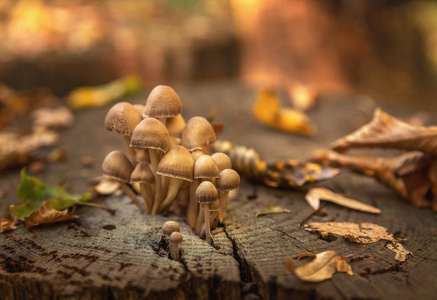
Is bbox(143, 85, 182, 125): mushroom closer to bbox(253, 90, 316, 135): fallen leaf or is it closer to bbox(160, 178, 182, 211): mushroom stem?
bbox(160, 178, 182, 211): mushroom stem

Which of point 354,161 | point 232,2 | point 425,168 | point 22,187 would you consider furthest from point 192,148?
point 232,2

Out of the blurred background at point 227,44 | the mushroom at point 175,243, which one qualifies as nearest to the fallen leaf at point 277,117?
the blurred background at point 227,44

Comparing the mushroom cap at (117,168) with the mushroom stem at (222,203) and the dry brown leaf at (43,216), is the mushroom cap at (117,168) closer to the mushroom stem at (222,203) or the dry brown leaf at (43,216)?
the dry brown leaf at (43,216)

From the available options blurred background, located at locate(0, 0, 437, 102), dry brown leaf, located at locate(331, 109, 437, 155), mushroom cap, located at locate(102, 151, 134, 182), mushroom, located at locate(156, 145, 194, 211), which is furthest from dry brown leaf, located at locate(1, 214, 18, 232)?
blurred background, located at locate(0, 0, 437, 102)

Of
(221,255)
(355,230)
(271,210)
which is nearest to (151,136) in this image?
(221,255)

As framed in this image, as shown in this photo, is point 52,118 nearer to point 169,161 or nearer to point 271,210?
point 169,161

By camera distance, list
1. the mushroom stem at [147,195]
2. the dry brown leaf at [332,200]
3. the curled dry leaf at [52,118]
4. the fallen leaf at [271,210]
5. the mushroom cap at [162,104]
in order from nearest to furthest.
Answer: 1. the mushroom cap at [162,104]
2. the mushroom stem at [147,195]
3. the fallen leaf at [271,210]
4. the dry brown leaf at [332,200]
5. the curled dry leaf at [52,118]
